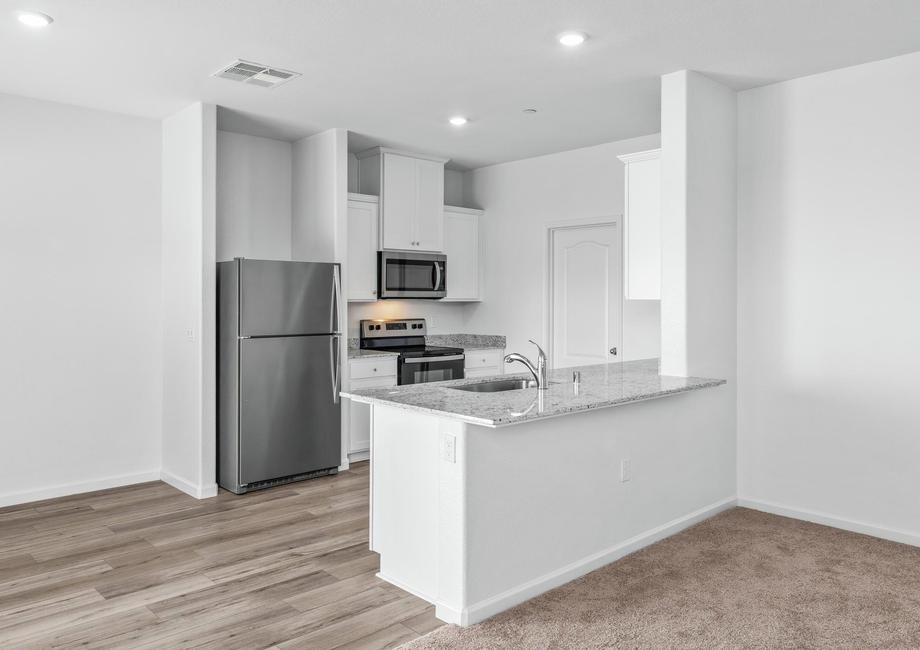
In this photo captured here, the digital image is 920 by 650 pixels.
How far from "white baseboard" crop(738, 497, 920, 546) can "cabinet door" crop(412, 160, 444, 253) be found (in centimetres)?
321

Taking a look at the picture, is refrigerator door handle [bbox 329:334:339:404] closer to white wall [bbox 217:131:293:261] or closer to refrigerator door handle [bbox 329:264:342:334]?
refrigerator door handle [bbox 329:264:342:334]

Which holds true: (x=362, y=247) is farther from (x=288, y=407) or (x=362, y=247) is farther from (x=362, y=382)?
(x=288, y=407)

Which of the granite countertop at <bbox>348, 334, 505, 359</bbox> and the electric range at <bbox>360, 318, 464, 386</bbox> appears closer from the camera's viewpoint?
the electric range at <bbox>360, 318, 464, 386</bbox>

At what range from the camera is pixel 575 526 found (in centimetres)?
310

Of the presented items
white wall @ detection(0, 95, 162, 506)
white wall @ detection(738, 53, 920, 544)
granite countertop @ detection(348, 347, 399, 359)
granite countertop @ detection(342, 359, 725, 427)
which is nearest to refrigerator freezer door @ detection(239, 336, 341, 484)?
granite countertop @ detection(348, 347, 399, 359)

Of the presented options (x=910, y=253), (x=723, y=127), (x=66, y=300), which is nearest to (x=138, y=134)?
(x=66, y=300)

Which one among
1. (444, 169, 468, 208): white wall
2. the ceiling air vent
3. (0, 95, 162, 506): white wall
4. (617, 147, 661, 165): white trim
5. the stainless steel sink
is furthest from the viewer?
(444, 169, 468, 208): white wall

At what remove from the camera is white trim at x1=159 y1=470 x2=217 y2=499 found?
4453 millimetres

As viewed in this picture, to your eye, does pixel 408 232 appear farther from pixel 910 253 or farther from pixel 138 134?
pixel 910 253

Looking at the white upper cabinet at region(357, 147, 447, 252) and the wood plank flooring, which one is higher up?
the white upper cabinet at region(357, 147, 447, 252)

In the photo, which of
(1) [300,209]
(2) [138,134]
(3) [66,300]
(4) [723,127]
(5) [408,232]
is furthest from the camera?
(5) [408,232]

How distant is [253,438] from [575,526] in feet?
7.82

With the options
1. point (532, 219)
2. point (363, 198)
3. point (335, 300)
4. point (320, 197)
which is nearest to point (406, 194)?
point (363, 198)

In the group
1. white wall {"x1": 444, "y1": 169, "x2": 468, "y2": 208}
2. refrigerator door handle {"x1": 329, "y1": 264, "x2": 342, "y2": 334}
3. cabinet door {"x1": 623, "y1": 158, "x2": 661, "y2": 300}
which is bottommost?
refrigerator door handle {"x1": 329, "y1": 264, "x2": 342, "y2": 334}
